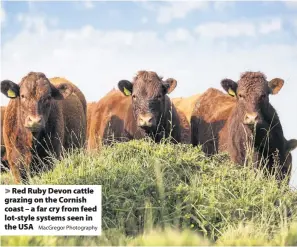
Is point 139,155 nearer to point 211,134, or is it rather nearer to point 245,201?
point 245,201

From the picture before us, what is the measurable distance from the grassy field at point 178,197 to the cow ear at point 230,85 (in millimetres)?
1940

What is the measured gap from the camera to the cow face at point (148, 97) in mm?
13047

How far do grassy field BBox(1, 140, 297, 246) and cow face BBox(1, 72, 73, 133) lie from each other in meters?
0.90

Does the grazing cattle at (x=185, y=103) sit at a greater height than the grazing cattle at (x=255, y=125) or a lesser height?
greater

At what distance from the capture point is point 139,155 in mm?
11703

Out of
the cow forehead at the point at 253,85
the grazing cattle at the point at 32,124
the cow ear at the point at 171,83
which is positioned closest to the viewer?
the grazing cattle at the point at 32,124

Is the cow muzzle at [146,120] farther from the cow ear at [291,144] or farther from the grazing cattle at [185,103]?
the grazing cattle at [185,103]

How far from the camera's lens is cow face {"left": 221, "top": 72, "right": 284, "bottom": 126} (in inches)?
490

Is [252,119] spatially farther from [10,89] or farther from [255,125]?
[10,89]

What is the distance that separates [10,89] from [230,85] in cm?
380

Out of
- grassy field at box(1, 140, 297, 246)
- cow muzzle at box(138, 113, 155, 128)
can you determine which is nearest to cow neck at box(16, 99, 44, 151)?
grassy field at box(1, 140, 297, 246)

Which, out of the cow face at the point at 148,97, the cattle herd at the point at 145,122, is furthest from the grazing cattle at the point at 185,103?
the cow face at the point at 148,97

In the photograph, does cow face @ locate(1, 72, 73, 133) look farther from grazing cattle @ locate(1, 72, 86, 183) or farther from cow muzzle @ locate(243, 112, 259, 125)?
cow muzzle @ locate(243, 112, 259, 125)

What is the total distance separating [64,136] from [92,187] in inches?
170
